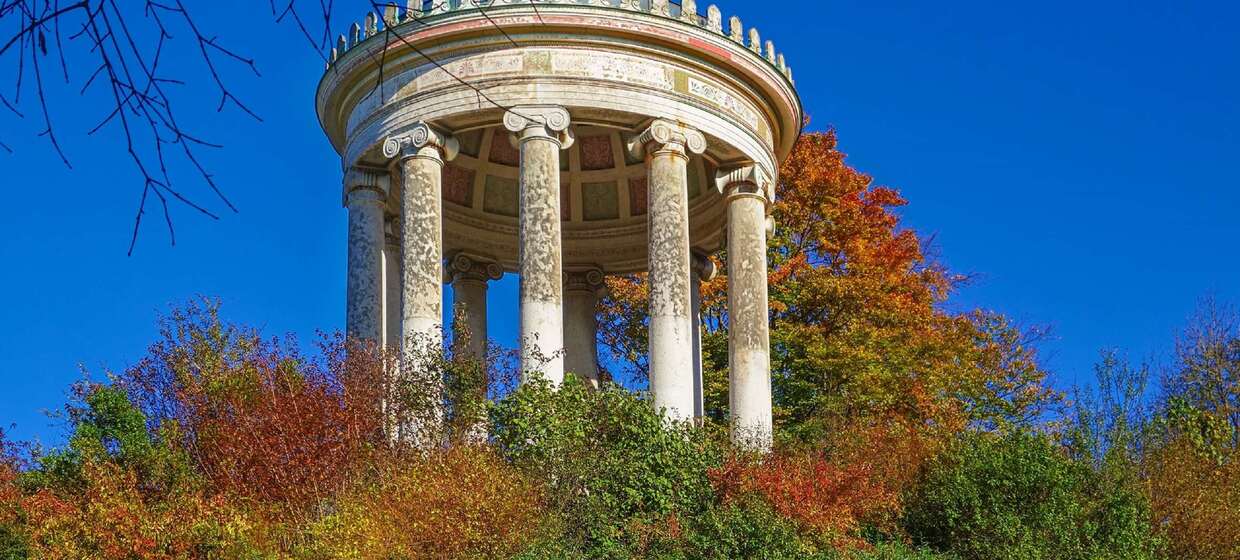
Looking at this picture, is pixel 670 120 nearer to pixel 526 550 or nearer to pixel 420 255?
pixel 420 255

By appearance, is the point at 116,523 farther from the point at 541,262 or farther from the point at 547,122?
the point at 547,122

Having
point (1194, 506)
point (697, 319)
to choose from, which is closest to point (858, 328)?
point (697, 319)

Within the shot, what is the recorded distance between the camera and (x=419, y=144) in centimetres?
3400

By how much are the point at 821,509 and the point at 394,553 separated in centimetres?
898

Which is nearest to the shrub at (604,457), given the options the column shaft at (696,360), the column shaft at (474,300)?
the column shaft at (696,360)

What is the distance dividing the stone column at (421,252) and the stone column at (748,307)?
7.26 m

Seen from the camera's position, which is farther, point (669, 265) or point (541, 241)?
point (669, 265)

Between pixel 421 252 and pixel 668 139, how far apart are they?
6346 mm

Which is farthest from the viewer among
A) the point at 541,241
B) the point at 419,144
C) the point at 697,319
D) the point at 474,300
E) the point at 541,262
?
the point at 474,300

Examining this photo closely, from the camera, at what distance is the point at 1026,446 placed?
30.5 metres

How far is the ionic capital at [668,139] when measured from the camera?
34.0 meters

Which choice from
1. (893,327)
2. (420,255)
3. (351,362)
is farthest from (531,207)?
(893,327)

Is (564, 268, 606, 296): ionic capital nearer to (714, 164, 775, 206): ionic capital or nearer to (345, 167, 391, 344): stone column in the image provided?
(714, 164, 775, 206): ionic capital

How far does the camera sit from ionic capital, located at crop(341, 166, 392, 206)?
3606cm
